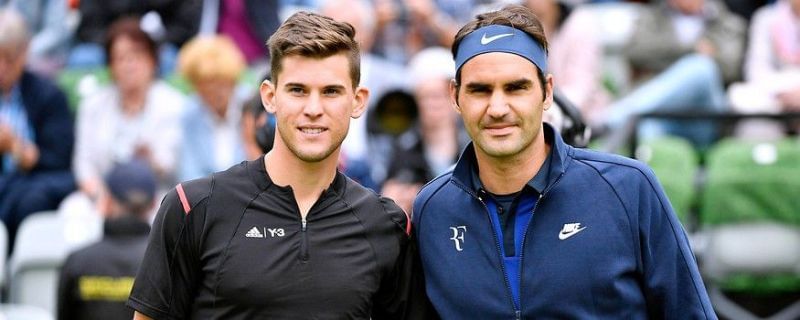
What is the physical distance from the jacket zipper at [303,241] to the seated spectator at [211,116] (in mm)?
4956

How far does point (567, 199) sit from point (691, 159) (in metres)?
4.31

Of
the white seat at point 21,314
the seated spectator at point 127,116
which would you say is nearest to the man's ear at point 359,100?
the white seat at point 21,314

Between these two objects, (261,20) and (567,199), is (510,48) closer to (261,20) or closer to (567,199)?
(567,199)

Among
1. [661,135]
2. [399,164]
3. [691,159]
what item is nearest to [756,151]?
[691,159]

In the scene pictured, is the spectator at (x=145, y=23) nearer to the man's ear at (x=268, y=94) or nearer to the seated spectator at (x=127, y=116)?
the seated spectator at (x=127, y=116)

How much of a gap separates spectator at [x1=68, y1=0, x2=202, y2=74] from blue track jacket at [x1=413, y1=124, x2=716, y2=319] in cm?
642

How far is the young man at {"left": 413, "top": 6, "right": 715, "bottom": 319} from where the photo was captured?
4660 mm

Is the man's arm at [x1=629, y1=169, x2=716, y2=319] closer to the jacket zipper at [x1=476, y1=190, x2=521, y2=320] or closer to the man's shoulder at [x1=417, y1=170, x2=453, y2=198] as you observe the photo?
the jacket zipper at [x1=476, y1=190, x2=521, y2=320]

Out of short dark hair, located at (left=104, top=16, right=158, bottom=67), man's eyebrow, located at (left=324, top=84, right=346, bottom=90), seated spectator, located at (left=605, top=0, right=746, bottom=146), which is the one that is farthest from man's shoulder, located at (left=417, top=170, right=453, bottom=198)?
short dark hair, located at (left=104, top=16, right=158, bottom=67)

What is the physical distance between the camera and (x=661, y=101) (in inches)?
392

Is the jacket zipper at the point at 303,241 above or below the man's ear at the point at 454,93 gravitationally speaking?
below

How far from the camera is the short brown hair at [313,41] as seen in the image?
4.58m

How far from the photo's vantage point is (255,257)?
4566mm

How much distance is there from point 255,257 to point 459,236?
70 centimetres
